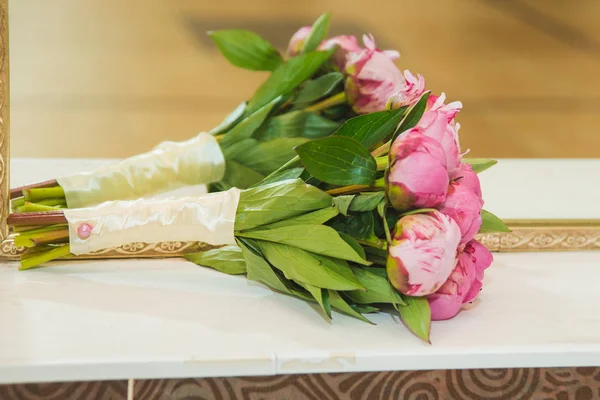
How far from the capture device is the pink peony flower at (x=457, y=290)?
439 mm

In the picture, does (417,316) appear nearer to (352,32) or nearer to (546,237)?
(546,237)

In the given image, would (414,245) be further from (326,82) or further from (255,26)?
(255,26)

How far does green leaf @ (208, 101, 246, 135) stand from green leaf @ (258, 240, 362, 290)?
219 mm

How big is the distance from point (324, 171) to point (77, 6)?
380 mm

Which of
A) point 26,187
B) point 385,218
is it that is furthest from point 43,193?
point 385,218

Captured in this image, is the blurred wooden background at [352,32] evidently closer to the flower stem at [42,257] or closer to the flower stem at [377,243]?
the flower stem at [42,257]

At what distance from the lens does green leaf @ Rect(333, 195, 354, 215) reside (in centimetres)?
46

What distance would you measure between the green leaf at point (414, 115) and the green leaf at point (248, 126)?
8.7 inches

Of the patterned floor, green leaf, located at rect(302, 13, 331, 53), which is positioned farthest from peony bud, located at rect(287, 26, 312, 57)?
the patterned floor

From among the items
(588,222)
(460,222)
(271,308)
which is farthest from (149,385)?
(588,222)

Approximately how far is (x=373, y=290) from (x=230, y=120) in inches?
11.4

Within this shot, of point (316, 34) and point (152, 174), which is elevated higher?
point (316, 34)

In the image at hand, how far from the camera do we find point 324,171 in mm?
456

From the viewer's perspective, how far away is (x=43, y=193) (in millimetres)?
589
